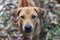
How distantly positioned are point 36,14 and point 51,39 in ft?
2.54

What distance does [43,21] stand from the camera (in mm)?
5477

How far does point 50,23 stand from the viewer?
18.0 feet

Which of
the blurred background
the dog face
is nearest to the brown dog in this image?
the dog face

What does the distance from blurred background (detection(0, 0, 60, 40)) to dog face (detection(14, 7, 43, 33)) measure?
59 cm

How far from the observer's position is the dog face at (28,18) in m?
4.56

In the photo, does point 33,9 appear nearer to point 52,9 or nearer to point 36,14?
point 36,14

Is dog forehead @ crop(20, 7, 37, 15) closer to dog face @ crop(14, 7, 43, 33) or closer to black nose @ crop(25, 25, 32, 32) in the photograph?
dog face @ crop(14, 7, 43, 33)

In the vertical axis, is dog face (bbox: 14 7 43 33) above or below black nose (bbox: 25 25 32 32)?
above

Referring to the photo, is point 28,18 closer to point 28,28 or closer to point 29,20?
point 29,20

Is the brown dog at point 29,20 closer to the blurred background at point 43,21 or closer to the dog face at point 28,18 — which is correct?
the dog face at point 28,18

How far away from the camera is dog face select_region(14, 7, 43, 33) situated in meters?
4.56

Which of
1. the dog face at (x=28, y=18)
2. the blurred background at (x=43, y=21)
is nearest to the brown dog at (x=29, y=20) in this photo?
the dog face at (x=28, y=18)

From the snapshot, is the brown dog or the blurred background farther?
the blurred background

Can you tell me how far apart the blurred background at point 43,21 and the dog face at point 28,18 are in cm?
59
